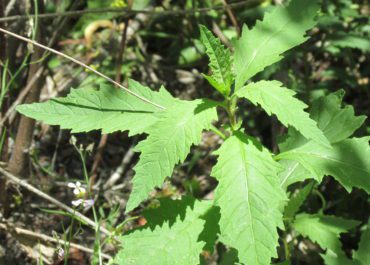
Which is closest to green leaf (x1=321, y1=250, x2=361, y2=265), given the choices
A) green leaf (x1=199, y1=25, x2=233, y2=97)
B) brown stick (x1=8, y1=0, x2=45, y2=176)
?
green leaf (x1=199, y1=25, x2=233, y2=97)

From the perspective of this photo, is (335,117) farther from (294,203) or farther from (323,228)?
(323,228)

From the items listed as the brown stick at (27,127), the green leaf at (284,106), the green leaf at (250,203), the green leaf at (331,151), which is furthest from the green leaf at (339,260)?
the brown stick at (27,127)

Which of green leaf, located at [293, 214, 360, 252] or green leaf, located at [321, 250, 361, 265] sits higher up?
green leaf, located at [293, 214, 360, 252]

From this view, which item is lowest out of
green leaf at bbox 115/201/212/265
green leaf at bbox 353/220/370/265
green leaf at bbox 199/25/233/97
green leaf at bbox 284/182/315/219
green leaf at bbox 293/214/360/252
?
green leaf at bbox 353/220/370/265

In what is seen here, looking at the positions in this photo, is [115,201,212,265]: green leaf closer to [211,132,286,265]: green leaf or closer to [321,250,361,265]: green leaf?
[211,132,286,265]: green leaf

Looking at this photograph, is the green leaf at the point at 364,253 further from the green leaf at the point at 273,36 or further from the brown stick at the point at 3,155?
the brown stick at the point at 3,155

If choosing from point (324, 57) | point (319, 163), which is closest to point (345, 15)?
point (324, 57)

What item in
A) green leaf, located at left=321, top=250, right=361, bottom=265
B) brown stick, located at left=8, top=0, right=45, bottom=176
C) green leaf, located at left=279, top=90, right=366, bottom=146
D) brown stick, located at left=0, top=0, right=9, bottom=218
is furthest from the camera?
brown stick, located at left=8, top=0, right=45, bottom=176
